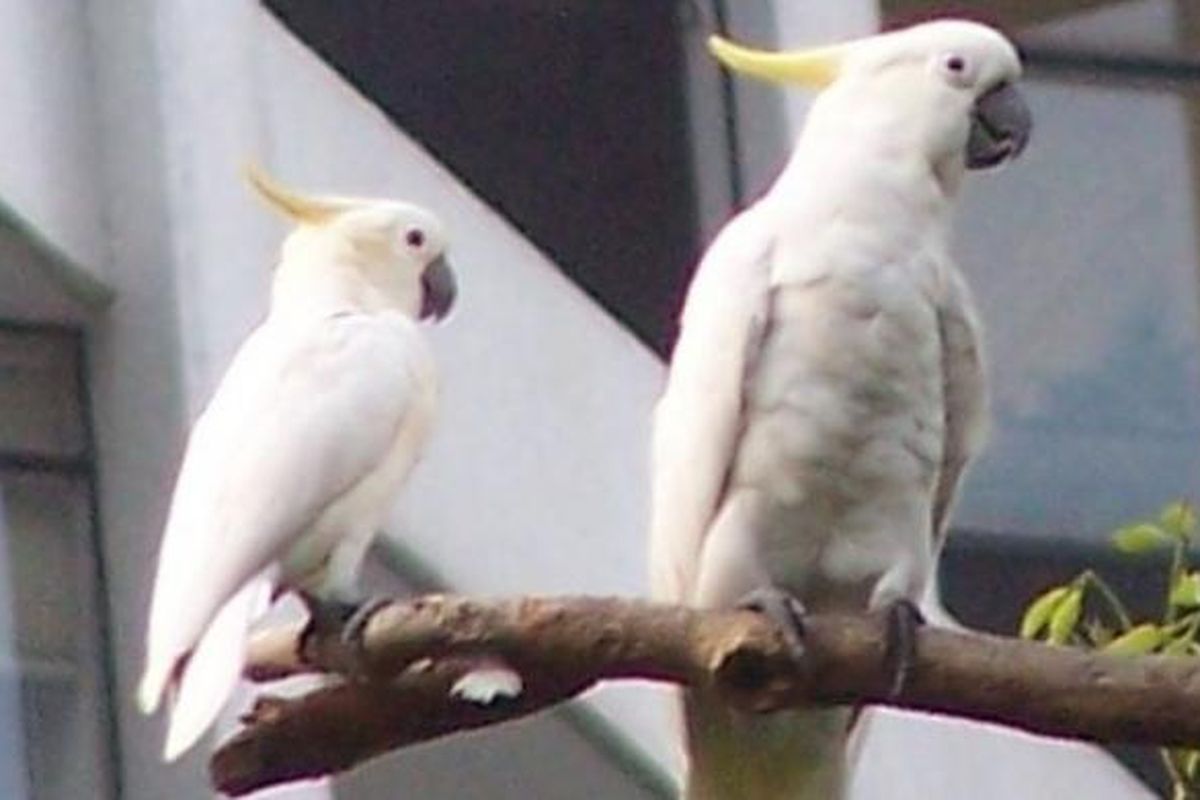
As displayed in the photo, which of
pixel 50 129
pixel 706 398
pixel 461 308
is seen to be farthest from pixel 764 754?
→ pixel 50 129

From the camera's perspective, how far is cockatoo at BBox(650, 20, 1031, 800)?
13.5 feet

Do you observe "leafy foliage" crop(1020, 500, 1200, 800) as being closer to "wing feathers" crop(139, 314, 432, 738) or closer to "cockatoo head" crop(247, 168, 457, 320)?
"wing feathers" crop(139, 314, 432, 738)

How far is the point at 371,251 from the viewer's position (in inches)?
183

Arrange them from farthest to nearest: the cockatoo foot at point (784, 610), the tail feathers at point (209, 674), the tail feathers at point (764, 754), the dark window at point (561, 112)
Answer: the dark window at point (561, 112) → the tail feathers at point (764, 754) → the tail feathers at point (209, 674) → the cockatoo foot at point (784, 610)

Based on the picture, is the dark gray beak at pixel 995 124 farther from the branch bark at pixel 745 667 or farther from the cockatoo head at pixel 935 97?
the branch bark at pixel 745 667

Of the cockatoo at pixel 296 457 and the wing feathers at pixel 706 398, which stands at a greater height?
the wing feathers at pixel 706 398

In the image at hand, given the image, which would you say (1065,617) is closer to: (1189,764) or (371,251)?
(1189,764)

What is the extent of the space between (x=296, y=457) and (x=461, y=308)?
2.14 meters

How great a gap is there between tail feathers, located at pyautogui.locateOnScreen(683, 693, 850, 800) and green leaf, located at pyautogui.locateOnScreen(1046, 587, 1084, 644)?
223 mm

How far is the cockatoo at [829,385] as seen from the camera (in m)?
4.11

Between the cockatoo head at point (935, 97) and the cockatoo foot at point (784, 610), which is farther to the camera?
the cockatoo head at point (935, 97)

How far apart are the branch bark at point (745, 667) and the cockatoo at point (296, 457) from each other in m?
0.29

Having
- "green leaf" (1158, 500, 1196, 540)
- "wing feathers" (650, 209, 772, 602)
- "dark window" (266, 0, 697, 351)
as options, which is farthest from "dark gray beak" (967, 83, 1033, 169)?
"dark window" (266, 0, 697, 351)

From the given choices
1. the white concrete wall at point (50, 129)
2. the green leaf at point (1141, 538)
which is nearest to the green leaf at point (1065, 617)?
the green leaf at point (1141, 538)
